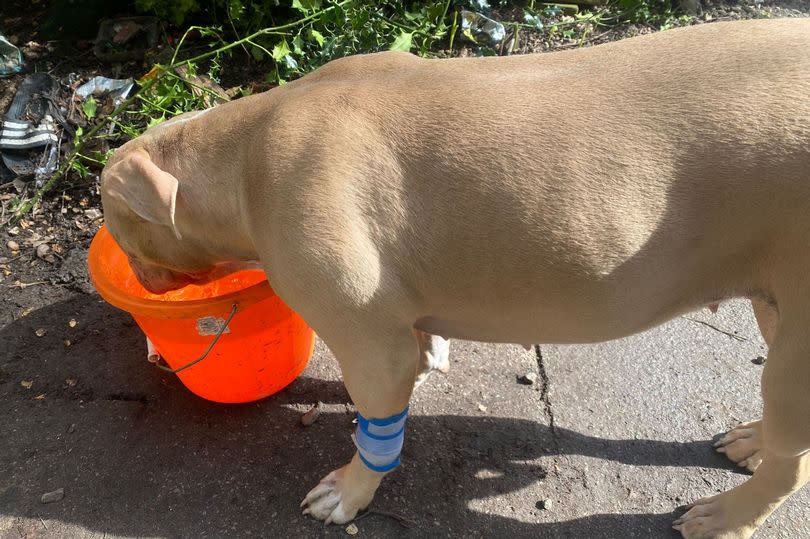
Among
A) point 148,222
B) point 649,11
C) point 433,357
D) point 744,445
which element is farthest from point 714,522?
point 649,11

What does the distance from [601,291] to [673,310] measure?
30 centimetres

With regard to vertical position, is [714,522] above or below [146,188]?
below

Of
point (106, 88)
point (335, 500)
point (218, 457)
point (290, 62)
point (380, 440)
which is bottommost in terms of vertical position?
point (218, 457)

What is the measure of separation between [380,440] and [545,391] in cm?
109

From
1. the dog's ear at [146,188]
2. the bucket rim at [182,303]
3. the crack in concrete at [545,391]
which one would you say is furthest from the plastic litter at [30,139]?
the crack in concrete at [545,391]

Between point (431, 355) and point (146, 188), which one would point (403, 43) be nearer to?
point (431, 355)

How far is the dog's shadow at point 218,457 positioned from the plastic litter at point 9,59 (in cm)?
211

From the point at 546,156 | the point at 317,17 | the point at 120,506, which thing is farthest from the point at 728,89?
the point at 317,17

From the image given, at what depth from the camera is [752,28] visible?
2.08 metres

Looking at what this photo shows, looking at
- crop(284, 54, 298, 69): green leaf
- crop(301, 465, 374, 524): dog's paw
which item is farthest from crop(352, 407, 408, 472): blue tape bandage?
crop(284, 54, 298, 69): green leaf

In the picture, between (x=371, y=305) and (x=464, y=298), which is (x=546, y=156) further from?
(x=371, y=305)

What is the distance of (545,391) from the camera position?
3.25 meters

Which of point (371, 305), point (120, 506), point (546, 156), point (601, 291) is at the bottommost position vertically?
point (120, 506)

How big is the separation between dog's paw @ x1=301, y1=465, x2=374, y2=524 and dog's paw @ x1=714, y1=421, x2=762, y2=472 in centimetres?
158
